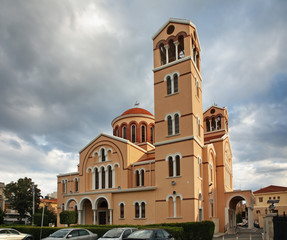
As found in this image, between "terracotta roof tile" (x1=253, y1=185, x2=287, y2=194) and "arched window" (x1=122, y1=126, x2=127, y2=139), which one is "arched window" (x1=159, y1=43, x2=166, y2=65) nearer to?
"arched window" (x1=122, y1=126, x2=127, y2=139)

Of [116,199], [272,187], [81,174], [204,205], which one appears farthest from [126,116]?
[272,187]

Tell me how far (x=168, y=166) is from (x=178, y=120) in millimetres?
4472

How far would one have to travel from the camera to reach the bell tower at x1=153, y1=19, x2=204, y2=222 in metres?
28.3

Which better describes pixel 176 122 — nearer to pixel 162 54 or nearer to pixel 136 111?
pixel 162 54

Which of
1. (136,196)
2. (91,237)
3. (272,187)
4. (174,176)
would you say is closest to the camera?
(91,237)

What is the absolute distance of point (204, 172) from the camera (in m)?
31.3

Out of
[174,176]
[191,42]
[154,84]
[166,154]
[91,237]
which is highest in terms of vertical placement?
[191,42]

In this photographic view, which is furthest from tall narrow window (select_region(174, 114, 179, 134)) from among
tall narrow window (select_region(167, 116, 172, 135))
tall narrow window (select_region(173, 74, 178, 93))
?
tall narrow window (select_region(173, 74, 178, 93))

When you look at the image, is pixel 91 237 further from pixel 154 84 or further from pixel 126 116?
pixel 126 116

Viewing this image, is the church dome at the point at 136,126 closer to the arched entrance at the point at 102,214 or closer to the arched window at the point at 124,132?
the arched window at the point at 124,132

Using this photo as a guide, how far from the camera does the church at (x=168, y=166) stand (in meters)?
28.8

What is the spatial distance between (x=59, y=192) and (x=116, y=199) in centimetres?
1302

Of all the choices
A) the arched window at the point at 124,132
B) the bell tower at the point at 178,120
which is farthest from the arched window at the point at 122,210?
the arched window at the point at 124,132

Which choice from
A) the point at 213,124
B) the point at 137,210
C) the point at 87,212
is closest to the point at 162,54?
the point at 213,124
